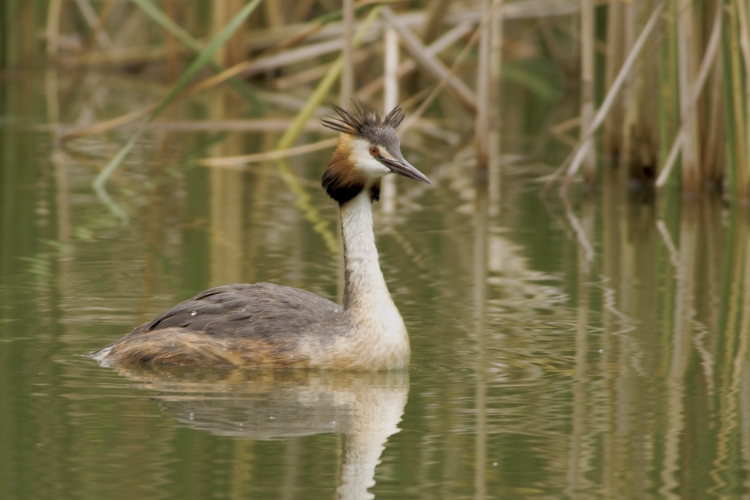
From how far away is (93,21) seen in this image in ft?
64.4

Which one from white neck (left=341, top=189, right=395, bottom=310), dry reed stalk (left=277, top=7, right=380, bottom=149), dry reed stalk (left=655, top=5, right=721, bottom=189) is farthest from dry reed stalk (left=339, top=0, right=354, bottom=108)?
white neck (left=341, top=189, right=395, bottom=310)

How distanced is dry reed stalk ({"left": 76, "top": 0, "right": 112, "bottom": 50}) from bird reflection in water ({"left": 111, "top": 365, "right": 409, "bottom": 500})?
44.3 feet

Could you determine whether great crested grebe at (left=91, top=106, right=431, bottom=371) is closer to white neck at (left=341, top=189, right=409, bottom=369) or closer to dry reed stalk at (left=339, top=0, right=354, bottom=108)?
white neck at (left=341, top=189, right=409, bottom=369)

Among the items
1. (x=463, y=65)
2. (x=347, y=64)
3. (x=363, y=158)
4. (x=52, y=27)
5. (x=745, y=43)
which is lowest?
(x=363, y=158)

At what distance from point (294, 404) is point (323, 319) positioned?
2.90 ft

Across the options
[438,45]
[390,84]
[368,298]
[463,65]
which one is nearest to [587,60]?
[390,84]

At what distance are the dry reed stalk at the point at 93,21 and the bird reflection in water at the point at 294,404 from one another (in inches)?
532

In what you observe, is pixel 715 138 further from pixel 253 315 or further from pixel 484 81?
pixel 253 315

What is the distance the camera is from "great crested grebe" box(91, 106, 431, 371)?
6633mm

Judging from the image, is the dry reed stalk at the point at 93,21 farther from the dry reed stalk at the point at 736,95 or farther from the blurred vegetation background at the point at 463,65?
the dry reed stalk at the point at 736,95

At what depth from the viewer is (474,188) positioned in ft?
41.8

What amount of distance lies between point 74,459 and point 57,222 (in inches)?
229

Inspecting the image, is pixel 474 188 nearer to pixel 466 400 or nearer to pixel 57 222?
pixel 57 222

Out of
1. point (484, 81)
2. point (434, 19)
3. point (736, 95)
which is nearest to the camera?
point (736, 95)
